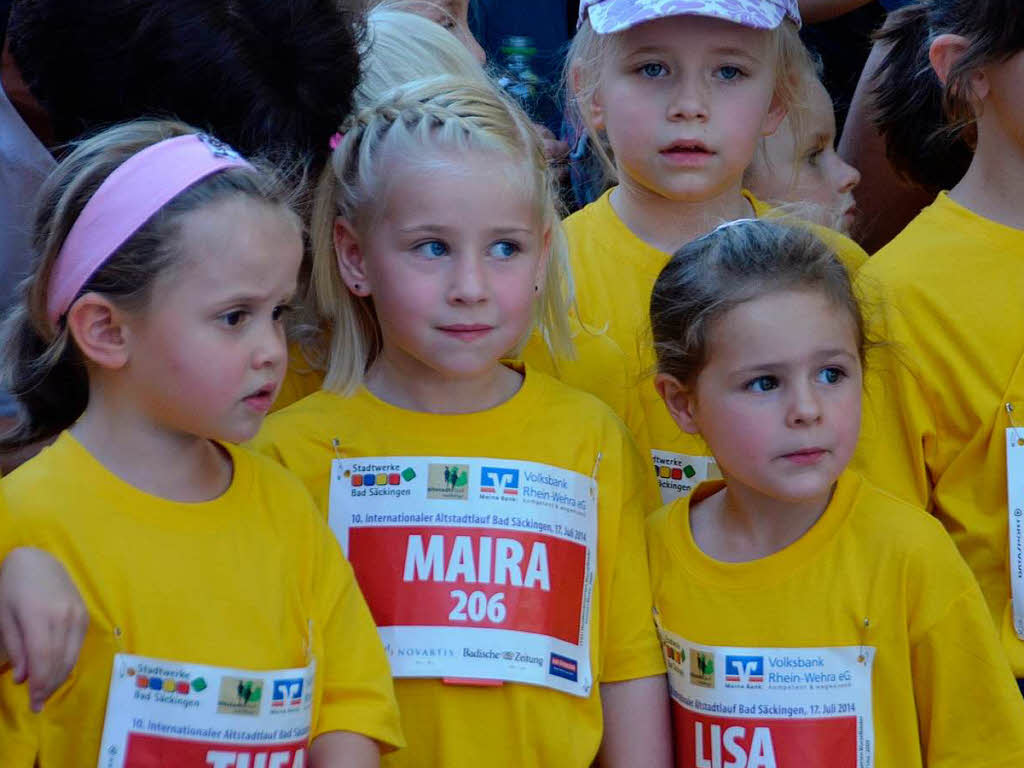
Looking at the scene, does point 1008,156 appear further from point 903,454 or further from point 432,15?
point 432,15

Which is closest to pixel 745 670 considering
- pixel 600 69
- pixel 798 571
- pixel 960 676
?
pixel 798 571

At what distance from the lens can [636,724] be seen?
2549 millimetres

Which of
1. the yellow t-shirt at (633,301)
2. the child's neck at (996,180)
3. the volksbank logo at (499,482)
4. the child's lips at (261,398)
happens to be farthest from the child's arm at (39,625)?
the child's neck at (996,180)

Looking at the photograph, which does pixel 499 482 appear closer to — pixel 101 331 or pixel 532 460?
pixel 532 460

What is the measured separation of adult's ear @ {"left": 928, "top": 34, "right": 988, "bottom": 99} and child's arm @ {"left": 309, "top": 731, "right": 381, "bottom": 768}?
1.74m

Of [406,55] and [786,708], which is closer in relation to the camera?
[786,708]

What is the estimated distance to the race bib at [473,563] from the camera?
8.02 feet

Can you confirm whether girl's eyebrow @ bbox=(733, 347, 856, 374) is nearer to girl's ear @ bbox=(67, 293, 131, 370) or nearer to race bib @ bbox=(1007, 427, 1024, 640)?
race bib @ bbox=(1007, 427, 1024, 640)

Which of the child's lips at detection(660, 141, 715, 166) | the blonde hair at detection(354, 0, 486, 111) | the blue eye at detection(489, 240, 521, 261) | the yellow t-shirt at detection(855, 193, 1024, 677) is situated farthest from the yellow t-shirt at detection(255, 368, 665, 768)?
the blonde hair at detection(354, 0, 486, 111)

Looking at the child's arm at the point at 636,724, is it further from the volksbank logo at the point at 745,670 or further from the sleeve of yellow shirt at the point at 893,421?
the sleeve of yellow shirt at the point at 893,421

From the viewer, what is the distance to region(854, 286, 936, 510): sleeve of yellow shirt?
2.79 metres

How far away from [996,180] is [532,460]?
1123 millimetres

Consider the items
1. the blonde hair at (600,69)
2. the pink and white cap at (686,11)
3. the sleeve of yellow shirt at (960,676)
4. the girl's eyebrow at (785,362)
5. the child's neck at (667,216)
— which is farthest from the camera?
the blonde hair at (600,69)

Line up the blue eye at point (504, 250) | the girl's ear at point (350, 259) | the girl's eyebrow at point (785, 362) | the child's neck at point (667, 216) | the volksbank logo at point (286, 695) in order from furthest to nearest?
the child's neck at point (667, 216)
the girl's ear at point (350, 259)
the blue eye at point (504, 250)
the girl's eyebrow at point (785, 362)
the volksbank logo at point (286, 695)
